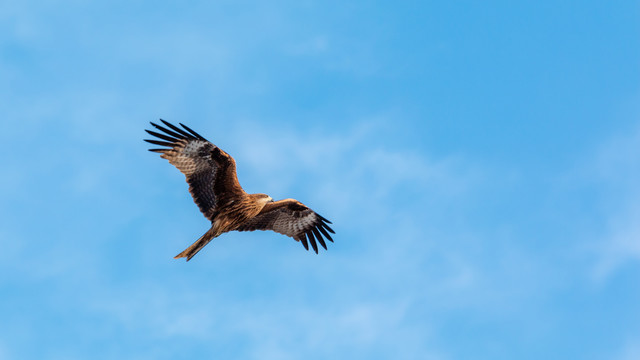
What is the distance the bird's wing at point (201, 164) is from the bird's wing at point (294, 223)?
140 cm

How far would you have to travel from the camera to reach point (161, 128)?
13.9 m

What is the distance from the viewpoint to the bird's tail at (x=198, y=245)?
43.8ft

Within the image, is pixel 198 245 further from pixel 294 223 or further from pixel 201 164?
pixel 294 223

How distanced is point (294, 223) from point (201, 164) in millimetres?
3023

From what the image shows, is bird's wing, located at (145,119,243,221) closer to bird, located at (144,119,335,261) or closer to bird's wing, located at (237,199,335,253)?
bird, located at (144,119,335,261)

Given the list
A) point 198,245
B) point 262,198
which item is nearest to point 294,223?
point 262,198

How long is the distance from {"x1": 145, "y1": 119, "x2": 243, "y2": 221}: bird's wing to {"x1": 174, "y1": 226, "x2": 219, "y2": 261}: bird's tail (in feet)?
1.55

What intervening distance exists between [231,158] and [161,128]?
1580 millimetres

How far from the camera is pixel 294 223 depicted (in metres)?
16.0

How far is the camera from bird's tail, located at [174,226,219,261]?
43.8 feet

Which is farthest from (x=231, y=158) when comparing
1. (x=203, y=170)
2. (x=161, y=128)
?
(x=161, y=128)

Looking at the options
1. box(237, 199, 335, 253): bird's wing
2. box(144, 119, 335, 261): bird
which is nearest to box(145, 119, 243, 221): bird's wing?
box(144, 119, 335, 261): bird

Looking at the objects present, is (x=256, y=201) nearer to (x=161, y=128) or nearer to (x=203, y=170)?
(x=203, y=170)

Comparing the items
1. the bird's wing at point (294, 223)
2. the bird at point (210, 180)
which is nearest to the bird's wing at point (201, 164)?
the bird at point (210, 180)
